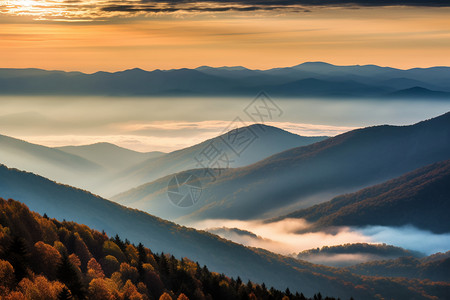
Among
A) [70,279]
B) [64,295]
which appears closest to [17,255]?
[70,279]

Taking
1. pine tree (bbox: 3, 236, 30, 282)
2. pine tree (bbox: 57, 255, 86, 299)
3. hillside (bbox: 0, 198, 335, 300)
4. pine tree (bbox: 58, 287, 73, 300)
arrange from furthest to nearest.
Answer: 1. pine tree (bbox: 3, 236, 30, 282)
2. pine tree (bbox: 57, 255, 86, 299)
3. hillside (bbox: 0, 198, 335, 300)
4. pine tree (bbox: 58, 287, 73, 300)

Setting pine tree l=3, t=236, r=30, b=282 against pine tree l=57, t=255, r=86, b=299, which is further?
pine tree l=3, t=236, r=30, b=282

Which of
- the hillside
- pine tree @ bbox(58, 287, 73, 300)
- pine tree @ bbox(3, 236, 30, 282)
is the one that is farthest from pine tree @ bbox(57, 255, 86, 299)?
pine tree @ bbox(58, 287, 73, 300)

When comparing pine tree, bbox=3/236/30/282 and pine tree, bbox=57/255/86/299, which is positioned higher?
pine tree, bbox=3/236/30/282

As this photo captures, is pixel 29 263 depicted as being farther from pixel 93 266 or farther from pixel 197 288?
pixel 197 288

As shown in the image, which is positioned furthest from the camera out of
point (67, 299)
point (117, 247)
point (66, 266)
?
point (117, 247)

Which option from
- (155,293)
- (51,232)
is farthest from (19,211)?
(155,293)

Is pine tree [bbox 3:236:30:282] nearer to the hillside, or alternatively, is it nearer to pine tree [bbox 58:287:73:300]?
the hillside

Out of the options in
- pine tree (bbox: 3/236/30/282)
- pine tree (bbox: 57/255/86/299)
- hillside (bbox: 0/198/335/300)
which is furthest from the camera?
pine tree (bbox: 3/236/30/282)

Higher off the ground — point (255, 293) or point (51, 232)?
point (51, 232)

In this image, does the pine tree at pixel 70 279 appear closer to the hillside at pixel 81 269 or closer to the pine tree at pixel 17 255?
the hillside at pixel 81 269

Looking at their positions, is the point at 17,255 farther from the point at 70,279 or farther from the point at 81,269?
the point at 81,269
